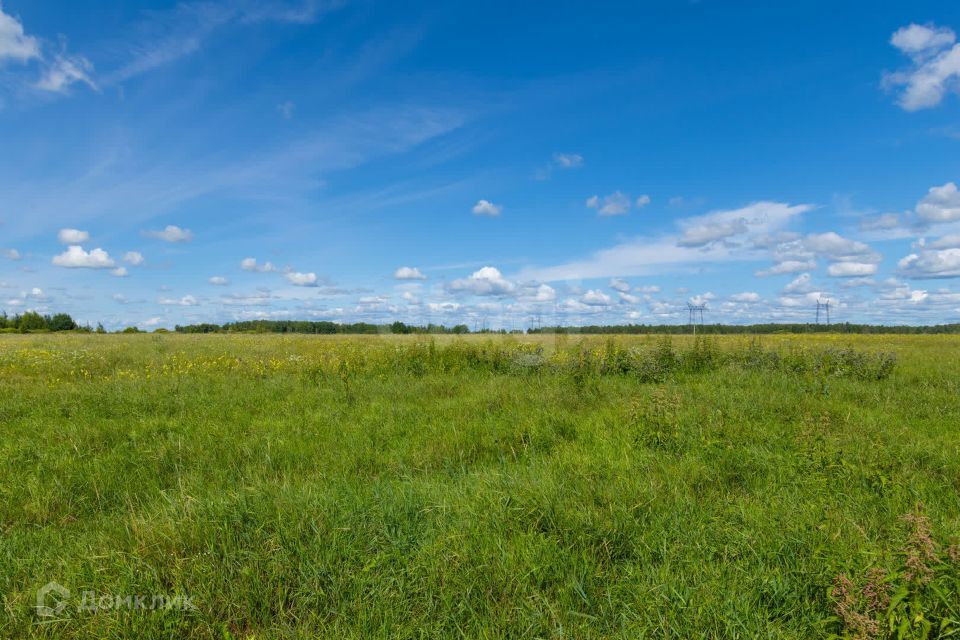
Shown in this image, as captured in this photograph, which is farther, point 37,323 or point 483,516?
point 37,323

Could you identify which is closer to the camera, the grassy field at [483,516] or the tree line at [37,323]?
the grassy field at [483,516]

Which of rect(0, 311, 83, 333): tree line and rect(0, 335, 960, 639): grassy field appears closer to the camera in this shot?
rect(0, 335, 960, 639): grassy field

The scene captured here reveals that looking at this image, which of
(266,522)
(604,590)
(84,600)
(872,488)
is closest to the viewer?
(84,600)

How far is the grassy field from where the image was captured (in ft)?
8.43

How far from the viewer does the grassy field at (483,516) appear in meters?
2.57

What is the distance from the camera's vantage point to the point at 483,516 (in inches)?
140

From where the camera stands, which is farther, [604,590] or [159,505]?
[159,505]

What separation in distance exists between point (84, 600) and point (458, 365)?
961 cm

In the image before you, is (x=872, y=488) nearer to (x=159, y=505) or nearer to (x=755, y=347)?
(x=159, y=505)

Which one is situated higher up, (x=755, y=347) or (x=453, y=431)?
(x=755, y=347)

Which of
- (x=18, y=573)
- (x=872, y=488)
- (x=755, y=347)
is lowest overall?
(x=18, y=573)

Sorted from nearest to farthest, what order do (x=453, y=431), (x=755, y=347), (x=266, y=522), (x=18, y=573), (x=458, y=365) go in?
(x=18, y=573), (x=266, y=522), (x=453, y=431), (x=458, y=365), (x=755, y=347)

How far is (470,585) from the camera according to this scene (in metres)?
2.80

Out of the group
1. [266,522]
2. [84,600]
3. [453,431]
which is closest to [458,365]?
[453,431]
